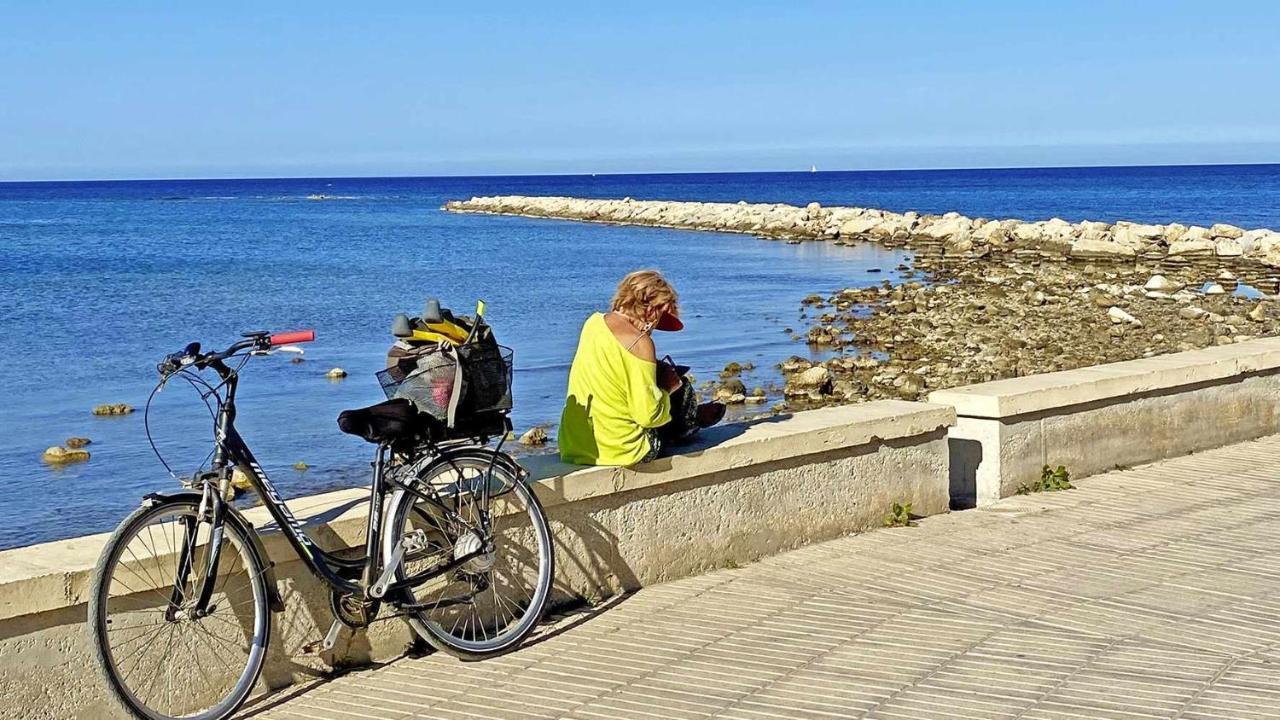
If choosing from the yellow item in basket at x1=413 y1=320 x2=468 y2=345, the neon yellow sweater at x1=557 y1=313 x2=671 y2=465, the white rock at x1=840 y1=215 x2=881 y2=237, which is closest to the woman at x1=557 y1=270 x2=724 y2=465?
the neon yellow sweater at x1=557 y1=313 x2=671 y2=465

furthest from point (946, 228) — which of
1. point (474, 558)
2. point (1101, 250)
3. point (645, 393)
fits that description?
point (474, 558)

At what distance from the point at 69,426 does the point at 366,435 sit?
42.0 feet

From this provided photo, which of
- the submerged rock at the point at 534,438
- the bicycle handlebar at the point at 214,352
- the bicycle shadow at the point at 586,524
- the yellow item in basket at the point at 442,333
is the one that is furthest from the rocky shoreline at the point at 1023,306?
the bicycle handlebar at the point at 214,352

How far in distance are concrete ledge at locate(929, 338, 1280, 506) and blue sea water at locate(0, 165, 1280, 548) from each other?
684 centimetres

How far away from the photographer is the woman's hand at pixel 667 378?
6457mm

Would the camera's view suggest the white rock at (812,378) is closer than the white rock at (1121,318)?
Yes

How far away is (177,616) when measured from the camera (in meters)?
4.75

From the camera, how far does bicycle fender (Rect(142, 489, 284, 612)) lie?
4.72 meters

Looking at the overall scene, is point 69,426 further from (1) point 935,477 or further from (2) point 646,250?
(2) point 646,250

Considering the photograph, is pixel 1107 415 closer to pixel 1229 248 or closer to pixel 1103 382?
pixel 1103 382

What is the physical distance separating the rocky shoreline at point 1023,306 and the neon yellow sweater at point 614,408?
11.2 meters

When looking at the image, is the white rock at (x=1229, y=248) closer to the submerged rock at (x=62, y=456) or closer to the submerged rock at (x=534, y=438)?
the submerged rock at (x=534, y=438)

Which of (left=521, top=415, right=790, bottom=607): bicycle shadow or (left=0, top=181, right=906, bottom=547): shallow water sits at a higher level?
(left=521, top=415, right=790, bottom=607): bicycle shadow

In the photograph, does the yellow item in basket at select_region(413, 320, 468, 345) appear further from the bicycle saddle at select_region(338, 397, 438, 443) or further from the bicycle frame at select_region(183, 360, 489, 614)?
the bicycle frame at select_region(183, 360, 489, 614)
